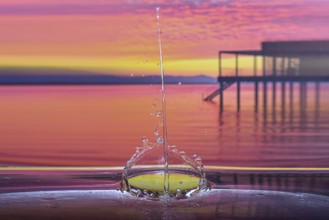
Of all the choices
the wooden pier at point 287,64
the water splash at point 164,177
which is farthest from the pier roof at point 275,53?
the water splash at point 164,177

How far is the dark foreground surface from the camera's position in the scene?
203 inches

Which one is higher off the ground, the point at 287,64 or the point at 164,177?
the point at 287,64

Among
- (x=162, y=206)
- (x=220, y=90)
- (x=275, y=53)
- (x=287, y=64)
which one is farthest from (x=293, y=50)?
(x=162, y=206)

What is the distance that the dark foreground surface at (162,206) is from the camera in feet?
16.9

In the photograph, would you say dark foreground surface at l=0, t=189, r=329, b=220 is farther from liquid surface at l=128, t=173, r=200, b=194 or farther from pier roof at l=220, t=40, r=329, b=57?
pier roof at l=220, t=40, r=329, b=57

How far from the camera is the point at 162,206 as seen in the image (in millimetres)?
5590

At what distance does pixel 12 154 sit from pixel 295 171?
3994mm

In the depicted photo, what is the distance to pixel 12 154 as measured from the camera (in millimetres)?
10406

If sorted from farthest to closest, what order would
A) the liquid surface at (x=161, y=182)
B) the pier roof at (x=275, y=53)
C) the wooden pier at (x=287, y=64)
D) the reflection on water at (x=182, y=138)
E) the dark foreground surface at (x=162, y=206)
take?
the wooden pier at (x=287, y=64) < the pier roof at (x=275, y=53) < the reflection on water at (x=182, y=138) < the liquid surface at (x=161, y=182) < the dark foreground surface at (x=162, y=206)

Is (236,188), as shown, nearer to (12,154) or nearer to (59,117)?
(12,154)

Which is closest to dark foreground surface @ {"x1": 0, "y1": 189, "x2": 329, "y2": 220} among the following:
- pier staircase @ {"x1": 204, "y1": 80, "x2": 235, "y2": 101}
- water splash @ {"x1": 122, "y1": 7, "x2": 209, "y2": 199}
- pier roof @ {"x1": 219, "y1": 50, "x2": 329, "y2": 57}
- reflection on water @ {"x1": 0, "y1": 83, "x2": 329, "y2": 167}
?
water splash @ {"x1": 122, "y1": 7, "x2": 209, "y2": 199}

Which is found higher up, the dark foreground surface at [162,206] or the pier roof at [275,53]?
the pier roof at [275,53]

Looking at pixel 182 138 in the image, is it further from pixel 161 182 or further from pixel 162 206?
pixel 162 206

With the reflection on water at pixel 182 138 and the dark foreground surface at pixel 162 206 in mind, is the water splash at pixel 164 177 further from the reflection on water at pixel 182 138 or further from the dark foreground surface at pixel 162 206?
the reflection on water at pixel 182 138
